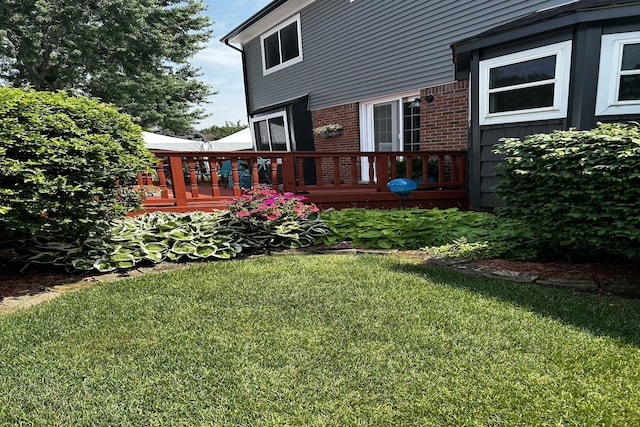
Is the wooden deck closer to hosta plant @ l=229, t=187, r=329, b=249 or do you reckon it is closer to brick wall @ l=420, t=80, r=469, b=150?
brick wall @ l=420, t=80, r=469, b=150

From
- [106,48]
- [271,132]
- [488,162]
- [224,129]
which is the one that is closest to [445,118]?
[488,162]

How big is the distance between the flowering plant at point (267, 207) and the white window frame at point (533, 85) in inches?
128

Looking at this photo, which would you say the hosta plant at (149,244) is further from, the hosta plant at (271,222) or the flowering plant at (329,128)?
the flowering plant at (329,128)

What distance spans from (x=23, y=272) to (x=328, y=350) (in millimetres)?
3243

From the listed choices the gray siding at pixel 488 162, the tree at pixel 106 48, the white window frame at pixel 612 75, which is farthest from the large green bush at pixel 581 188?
the tree at pixel 106 48

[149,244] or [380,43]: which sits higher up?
[380,43]

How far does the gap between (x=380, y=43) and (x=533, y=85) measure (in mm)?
4207

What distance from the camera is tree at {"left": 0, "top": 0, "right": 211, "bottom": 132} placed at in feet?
51.1

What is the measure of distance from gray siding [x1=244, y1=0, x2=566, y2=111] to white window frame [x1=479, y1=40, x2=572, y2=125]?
1.37 m

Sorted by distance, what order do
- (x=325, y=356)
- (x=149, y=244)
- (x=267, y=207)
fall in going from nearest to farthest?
(x=325, y=356) < (x=149, y=244) < (x=267, y=207)

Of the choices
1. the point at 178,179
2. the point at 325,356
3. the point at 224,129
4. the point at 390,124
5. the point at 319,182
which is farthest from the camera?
the point at 224,129

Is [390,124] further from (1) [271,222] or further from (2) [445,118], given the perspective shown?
(1) [271,222]

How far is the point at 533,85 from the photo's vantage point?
4992 mm

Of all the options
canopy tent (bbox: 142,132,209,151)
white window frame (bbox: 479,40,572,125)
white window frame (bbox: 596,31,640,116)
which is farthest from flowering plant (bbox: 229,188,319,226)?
canopy tent (bbox: 142,132,209,151)
